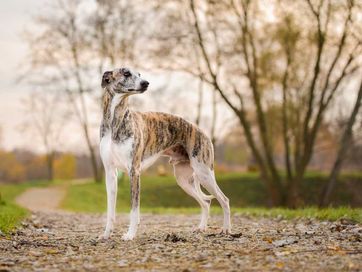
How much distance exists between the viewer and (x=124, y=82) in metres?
8.56

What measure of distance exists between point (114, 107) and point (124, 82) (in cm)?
45

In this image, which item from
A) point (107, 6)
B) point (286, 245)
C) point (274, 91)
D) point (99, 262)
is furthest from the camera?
point (107, 6)

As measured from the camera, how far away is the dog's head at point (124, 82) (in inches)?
332

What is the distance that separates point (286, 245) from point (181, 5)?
59.7 ft

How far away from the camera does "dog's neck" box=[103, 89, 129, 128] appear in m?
8.67

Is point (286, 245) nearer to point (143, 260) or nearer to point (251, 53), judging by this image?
point (143, 260)

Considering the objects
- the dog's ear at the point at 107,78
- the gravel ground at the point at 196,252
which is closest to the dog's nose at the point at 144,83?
the dog's ear at the point at 107,78

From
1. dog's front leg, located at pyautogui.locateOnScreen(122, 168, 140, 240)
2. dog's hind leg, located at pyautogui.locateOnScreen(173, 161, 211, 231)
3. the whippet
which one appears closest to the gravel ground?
dog's front leg, located at pyautogui.locateOnScreen(122, 168, 140, 240)

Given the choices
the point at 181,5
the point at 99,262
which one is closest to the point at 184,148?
the point at 99,262

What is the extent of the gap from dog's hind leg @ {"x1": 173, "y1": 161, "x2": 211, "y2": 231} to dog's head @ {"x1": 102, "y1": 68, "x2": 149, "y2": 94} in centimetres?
200

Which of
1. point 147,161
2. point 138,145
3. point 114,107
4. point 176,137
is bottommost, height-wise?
point 147,161

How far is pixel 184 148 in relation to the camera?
9.59 m

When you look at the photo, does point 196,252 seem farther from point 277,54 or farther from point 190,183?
point 277,54

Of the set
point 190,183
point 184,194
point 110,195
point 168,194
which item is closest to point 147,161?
point 110,195
